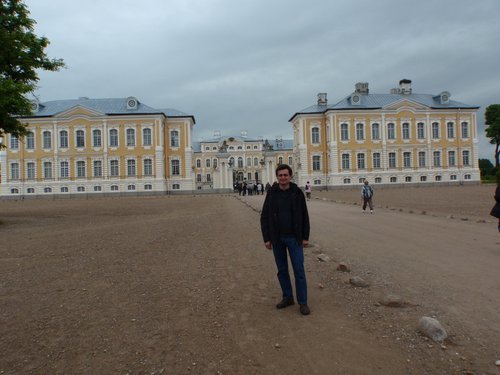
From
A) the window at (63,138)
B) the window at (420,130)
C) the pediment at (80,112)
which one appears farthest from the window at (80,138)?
the window at (420,130)

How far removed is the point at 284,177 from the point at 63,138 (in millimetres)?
58894

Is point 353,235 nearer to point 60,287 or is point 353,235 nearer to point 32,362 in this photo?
point 60,287

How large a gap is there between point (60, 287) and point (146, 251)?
10.6 feet

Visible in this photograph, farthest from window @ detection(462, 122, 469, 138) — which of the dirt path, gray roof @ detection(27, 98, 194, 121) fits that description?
the dirt path

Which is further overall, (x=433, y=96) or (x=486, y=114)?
(x=486, y=114)

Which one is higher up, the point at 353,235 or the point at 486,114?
the point at 486,114

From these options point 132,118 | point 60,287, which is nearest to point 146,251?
point 60,287

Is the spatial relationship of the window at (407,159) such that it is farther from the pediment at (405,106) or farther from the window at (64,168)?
the window at (64,168)

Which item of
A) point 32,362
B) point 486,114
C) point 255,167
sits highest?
point 486,114

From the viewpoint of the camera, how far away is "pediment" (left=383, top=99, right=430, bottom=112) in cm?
5956

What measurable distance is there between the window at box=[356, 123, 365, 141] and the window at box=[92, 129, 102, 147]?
35.6 metres

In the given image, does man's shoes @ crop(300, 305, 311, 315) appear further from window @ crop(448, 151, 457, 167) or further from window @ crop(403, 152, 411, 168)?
window @ crop(448, 151, 457, 167)

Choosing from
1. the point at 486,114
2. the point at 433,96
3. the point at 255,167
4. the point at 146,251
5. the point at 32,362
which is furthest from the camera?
the point at 255,167

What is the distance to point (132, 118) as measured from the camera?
189 feet
